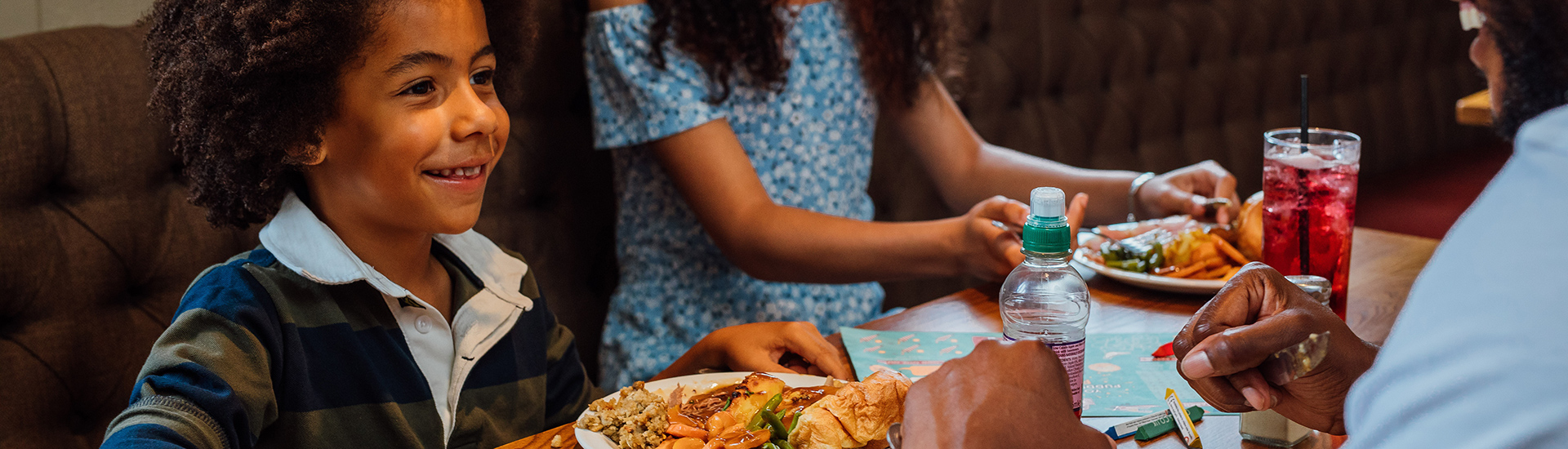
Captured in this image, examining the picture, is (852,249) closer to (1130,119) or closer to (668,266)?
(668,266)

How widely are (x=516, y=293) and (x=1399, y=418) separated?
3.12 ft

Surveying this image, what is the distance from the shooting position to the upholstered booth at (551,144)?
4.11ft

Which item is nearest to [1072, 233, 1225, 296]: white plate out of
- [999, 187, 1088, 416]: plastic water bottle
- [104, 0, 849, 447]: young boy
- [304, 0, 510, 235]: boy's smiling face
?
[999, 187, 1088, 416]: plastic water bottle

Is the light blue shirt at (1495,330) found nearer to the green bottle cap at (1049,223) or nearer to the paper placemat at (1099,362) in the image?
the green bottle cap at (1049,223)

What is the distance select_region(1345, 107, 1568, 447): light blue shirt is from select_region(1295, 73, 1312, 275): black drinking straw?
0.71m

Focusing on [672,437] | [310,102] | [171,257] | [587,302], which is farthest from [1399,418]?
[587,302]

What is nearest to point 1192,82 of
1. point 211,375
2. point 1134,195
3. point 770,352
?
point 1134,195

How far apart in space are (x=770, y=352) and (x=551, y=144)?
738 millimetres

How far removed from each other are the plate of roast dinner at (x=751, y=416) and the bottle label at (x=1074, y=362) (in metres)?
0.13

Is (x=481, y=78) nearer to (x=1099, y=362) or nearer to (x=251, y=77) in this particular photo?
(x=251, y=77)

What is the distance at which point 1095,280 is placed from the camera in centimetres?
142

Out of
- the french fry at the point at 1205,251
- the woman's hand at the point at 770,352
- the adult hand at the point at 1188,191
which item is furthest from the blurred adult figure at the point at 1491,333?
the adult hand at the point at 1188,191

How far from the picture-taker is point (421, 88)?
1077 mm

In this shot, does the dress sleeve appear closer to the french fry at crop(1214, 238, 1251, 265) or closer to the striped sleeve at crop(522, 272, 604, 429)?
the striped sleeve at crop(522, 272, 604, 429)
